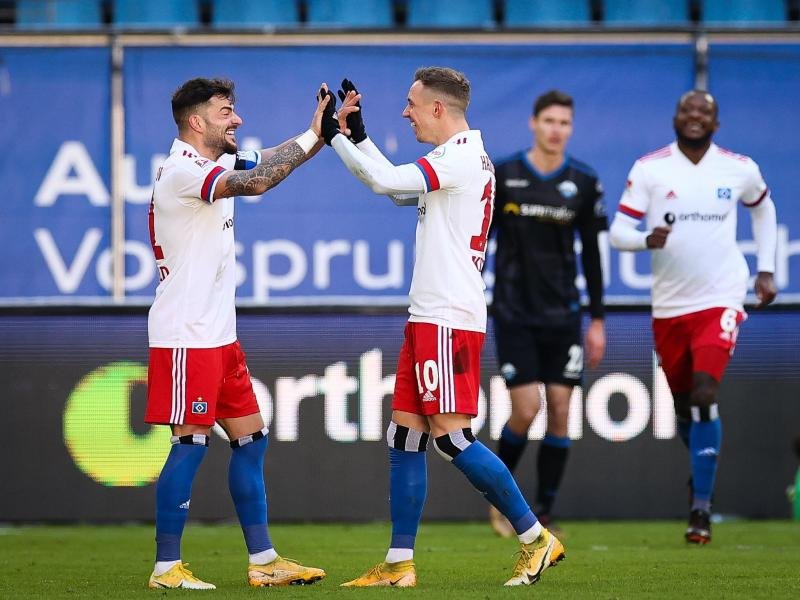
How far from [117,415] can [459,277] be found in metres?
3.59

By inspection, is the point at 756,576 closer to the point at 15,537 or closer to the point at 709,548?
the point at 709,548

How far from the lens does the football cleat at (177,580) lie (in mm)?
5559

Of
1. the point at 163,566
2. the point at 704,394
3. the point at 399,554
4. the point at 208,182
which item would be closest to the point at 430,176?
the point at 208,182

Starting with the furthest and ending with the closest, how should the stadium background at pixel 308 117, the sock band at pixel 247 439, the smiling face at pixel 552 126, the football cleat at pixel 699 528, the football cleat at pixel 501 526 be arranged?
the stadium background at pixel 308 117 < the smiling face at pixel 552 126 < the football cleat at pixel 501 526 < the football cleat at pixel 699 528 < the sock band at pixel 247 439

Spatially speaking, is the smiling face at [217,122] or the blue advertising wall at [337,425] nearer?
the smiling face at [217,122]

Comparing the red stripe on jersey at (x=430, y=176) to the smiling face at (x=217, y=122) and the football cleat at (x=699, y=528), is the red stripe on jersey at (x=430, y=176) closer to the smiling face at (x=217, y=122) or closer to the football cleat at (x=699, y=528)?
the smiling face at (x=217, y=122)

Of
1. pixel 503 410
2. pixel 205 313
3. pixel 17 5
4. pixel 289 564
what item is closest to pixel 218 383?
pixel 205 313

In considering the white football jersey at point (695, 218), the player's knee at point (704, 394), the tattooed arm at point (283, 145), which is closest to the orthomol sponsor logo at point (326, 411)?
the white football jersey at point (695, 218)

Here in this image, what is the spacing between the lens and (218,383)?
19.0ft

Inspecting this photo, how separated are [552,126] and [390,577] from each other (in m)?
3.40

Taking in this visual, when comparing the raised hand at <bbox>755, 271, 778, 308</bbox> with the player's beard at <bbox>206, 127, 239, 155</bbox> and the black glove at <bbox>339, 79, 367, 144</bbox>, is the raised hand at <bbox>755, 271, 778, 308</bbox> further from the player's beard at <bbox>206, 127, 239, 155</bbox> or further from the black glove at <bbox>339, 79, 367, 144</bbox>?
the player's beard at <bbox>206, 127, 239, 155</bbox>

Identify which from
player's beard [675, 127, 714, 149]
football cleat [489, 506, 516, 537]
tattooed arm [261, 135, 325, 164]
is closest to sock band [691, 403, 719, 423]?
football cleat [489, 506, 516, 537]

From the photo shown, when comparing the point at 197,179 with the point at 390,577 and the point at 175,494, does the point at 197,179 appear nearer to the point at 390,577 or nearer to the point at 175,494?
the point at 175,494

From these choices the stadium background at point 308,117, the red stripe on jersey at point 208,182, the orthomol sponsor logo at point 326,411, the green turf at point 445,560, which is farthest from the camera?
the stadium background at point 308,117
